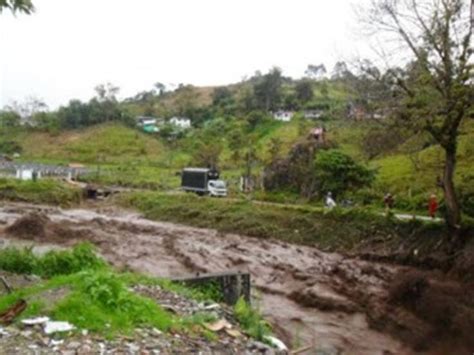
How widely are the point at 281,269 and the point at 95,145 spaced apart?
6159 centimetres

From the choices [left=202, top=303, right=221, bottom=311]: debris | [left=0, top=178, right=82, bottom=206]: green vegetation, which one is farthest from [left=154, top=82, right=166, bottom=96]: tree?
[left=202, top=303, right=221, bottom=311]: debris

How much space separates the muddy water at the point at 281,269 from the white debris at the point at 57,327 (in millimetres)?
6636

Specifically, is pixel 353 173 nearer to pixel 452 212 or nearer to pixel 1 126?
pixel 452 212

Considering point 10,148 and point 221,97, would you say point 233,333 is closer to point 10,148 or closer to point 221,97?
point 10,148

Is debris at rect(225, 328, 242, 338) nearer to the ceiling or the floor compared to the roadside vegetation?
nearer to the floor

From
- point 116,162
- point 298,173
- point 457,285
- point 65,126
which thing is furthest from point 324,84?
point 457,285

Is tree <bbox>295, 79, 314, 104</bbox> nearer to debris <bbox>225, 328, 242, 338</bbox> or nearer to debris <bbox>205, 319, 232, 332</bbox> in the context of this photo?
debris <bbox>205, 319, 232, 332</bbox>

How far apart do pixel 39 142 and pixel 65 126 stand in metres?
5.42

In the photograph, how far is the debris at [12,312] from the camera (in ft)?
24.5

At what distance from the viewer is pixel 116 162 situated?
70188mm

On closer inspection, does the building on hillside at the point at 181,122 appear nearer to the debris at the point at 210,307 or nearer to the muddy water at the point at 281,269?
the muddy water at the point at 281,269

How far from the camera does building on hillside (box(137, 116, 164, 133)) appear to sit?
85475 millimetres

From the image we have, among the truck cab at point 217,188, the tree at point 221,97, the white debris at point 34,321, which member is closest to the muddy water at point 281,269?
the white debris at point 34,321

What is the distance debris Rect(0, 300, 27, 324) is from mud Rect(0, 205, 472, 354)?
6817 millimetres
